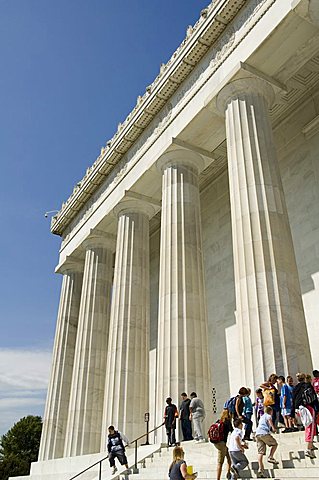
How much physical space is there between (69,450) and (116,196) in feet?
61.1

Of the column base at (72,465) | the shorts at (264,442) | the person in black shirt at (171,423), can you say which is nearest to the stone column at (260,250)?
the person in black shirt at (171,423)

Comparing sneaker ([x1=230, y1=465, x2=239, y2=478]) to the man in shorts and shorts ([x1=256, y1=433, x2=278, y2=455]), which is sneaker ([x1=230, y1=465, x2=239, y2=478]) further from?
shorts ([x1=256, y1=433, x2=278, y2=455])

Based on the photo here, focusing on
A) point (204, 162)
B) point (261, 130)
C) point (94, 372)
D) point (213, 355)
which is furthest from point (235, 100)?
point (94, 372)

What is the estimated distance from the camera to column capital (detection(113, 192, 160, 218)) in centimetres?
3509

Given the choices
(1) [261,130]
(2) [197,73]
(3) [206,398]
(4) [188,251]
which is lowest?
(3) [206,398]

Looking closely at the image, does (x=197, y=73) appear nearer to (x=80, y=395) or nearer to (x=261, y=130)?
(x=261, y=130)

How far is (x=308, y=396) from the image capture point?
1357 cm

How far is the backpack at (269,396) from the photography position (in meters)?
15.0

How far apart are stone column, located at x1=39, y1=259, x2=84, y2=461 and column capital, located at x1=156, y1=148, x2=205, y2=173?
58.0 feet

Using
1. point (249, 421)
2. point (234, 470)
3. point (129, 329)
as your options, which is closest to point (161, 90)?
point (129, 329)

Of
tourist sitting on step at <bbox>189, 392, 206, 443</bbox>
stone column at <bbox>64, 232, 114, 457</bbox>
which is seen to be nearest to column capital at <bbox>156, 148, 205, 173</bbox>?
stone column at <bbox>64, 232, 114, 457</bbox>

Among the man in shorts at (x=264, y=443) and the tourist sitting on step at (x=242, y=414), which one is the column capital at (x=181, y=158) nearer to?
the tourist sitting on step at (x=242, y=414)

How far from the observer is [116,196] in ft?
119

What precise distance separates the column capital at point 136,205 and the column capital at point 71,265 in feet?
33.4
